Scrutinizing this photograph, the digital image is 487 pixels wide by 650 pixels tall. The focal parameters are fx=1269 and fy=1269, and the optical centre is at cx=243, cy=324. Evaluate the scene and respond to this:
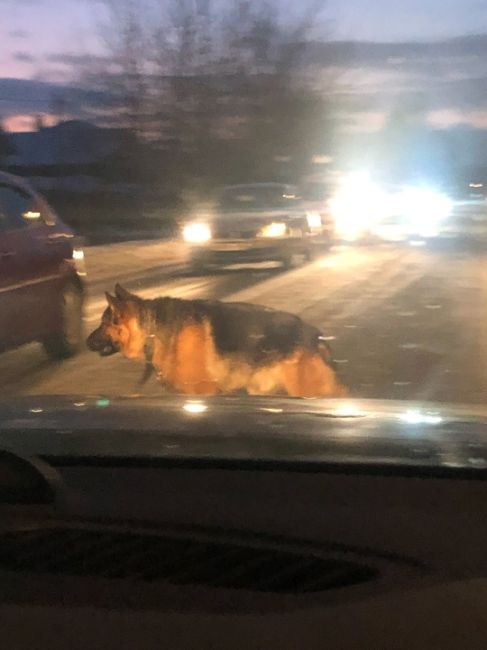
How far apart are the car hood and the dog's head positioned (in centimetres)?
418

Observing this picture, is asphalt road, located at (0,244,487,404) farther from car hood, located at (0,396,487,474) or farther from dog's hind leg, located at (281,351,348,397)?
car hood, located at (0,396,487,474)

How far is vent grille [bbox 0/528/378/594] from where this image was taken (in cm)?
233

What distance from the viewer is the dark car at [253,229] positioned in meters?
25.0

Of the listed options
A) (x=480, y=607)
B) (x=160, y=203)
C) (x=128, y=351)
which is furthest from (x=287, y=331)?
(x=160, y=203)

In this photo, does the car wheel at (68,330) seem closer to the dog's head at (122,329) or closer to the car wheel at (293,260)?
the dog's head at (122,329)

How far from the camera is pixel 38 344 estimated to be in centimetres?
1291

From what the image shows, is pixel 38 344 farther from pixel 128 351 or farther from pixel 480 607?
pixel 480 607

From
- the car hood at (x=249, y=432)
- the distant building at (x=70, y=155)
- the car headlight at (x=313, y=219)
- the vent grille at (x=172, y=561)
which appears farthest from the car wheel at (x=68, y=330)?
the distant building at (x=70, y=155)

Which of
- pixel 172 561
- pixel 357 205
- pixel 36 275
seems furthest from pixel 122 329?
pixel 357 205

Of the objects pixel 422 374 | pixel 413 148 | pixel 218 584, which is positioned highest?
pixel 413 148

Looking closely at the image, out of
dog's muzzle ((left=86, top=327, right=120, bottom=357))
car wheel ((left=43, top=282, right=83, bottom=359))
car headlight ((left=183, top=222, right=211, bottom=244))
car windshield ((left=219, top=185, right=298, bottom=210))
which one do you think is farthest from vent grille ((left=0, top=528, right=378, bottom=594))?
car windshield ((left=219, top=185, right=298, bottom=210))

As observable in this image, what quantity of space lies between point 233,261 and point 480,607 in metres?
22.8

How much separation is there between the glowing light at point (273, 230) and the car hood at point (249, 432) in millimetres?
20574

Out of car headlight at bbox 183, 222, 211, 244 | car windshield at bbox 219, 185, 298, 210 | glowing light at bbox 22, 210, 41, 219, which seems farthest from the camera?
car windshield at bbox 219, 185, 298, 210
